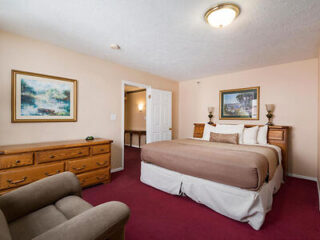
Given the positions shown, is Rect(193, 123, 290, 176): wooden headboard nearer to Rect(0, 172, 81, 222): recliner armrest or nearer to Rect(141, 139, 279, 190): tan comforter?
Rect(141, 139, 279, 190): tan comforter

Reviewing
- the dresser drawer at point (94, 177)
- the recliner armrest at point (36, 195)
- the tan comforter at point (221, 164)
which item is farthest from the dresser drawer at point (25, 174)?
the tan comforter at point (221, 164)

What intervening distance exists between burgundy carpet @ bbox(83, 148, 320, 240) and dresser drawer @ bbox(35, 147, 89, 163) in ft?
2.13

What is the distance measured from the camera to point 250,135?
3.38 metres

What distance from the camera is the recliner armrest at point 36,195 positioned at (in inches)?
47.3

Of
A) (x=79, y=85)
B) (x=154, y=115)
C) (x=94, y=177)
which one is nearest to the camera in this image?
(x=94, y=177)

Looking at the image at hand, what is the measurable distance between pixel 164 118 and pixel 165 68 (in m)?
1.50

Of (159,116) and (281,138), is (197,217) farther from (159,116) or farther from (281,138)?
(159,116)

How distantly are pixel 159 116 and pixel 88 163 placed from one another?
8.07 feet

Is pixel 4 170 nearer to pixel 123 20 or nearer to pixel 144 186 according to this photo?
pixel 144 186

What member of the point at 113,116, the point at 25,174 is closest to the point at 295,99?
the point at 113,116

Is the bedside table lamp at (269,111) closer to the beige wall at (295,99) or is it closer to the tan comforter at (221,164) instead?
the beige wall at (295,99)

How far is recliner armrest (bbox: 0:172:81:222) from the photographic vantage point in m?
1.20

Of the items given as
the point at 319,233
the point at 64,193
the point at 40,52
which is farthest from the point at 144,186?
the point at 40,52

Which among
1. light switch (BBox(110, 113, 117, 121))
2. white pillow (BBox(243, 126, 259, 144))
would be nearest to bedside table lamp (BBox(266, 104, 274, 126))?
white pillow (BBox(243, 126, 259, 144))
